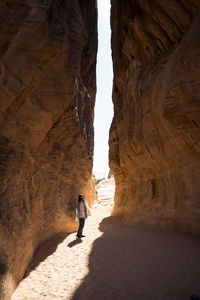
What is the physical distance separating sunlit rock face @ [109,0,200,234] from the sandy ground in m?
1.67

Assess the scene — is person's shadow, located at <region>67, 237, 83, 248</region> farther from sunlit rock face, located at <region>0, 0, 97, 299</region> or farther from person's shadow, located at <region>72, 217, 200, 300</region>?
sunlit rock face, located at <region>0, 0, 97, 299</region>

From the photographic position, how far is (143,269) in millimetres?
4703

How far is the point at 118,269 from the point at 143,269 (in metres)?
0.64

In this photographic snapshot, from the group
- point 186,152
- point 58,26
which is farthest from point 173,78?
point 58,26

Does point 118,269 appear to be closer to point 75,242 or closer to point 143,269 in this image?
point 143,269

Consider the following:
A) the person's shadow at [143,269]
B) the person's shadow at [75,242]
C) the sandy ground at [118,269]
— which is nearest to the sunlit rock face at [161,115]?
the person's shadow at [143,269]

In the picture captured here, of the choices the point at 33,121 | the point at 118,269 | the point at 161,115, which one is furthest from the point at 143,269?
the point at 161,115

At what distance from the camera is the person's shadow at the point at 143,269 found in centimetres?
381

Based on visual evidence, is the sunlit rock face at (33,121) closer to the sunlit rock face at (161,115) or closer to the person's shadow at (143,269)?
the person's shadow at (143,269)

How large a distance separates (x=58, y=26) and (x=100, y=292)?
8466 millimetres

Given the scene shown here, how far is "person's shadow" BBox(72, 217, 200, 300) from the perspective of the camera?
3.81 metres

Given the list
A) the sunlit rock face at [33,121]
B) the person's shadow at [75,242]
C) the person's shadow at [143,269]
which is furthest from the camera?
the person's shadow at [75,242]

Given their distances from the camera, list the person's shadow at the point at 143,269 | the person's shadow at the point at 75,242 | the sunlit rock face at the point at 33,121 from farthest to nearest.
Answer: the person's shadow at the point at 75,242
the sunlit rock face at the point at 33,121
the person's shadow at the point at 143,269

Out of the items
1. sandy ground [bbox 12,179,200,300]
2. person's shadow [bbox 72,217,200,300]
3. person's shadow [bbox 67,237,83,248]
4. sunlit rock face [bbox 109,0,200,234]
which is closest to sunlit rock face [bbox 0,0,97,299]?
sandy ground [bbox 12,179,200,300]
